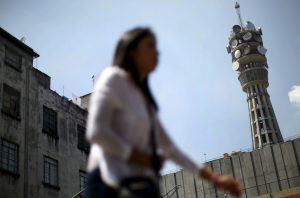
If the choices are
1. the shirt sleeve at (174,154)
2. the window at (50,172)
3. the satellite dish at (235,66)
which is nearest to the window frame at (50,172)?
the window at (50,172)

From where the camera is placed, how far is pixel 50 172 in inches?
960

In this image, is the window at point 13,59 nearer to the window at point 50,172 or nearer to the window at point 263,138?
the window at point 50,172

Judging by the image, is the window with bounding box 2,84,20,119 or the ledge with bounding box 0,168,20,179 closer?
the ledge with bounding box 0,168,20,179

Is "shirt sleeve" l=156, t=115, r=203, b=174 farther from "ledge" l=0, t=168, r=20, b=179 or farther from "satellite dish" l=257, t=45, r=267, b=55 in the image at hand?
"satellite dish" l=257, t=45, r=267, b=55

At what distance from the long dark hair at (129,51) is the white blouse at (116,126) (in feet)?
0.22

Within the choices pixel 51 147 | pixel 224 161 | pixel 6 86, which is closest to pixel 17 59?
pixel 6 86

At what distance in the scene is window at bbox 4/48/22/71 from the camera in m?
23.9

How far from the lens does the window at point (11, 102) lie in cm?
2253

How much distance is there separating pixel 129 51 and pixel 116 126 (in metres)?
0.52

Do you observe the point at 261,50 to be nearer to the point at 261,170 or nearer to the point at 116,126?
the point at 261,170

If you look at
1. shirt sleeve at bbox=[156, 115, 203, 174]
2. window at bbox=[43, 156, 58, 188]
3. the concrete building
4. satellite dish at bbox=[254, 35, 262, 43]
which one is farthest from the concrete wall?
satellite dish at bbox=[254, 35, 262, 43]

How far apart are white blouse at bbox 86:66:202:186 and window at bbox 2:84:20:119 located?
20.8 meters

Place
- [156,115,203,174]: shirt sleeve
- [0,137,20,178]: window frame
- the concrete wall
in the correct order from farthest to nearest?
the concrete wall < [0,137,20,178]: window frame < [156,115,203,174]: shirt sleeve

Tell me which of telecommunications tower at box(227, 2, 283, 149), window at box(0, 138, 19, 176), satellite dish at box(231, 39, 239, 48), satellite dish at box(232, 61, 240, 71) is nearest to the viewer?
window at box(0, 138, 19, 176)
